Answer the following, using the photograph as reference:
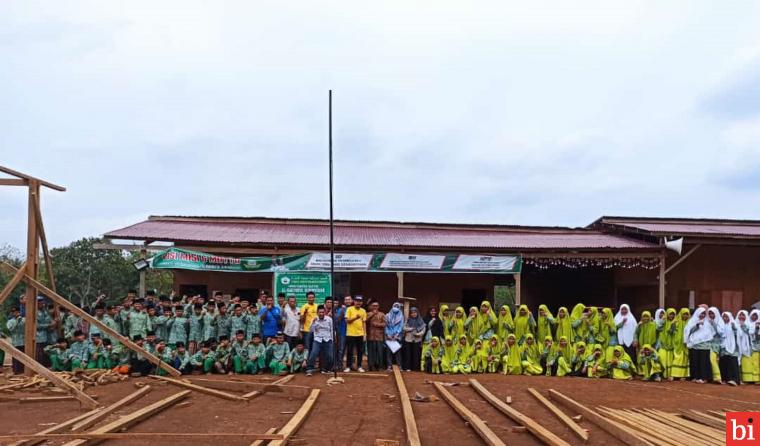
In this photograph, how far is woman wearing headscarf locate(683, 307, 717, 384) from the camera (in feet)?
39.5

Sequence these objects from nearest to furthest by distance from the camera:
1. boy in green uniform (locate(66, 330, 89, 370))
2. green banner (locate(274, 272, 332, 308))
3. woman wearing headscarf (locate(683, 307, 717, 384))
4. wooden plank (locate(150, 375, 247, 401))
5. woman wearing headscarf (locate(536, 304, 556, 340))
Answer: wooden plank (locate(150, 375, 247, 401)) → boy in green uniform (locate(66, 330, 89, 370)) → woman wearing headscarf (locate(683, 307, 717, 384)) → woman wearing headscarf (locate(536, 304, 556, 340)) → green banner (locate(274, 272, 332, 308))

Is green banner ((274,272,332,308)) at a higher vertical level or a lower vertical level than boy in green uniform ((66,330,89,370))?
higher

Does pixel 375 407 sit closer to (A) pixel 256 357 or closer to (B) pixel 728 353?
(A) pixel 256 357

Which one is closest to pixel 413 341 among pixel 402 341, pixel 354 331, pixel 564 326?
pixel 402 341

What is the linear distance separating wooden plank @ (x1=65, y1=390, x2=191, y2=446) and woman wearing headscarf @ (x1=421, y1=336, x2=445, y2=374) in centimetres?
486

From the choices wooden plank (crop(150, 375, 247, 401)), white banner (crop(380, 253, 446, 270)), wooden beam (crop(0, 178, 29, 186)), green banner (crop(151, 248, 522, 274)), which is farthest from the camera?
white banner (crop(380, 253, 446, 270))

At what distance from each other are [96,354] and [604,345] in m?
9.52

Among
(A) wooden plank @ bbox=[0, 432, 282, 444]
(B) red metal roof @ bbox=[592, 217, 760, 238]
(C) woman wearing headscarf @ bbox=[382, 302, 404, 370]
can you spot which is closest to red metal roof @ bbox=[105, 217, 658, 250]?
(B) red metal roof @ bbox=[592, 217, 760, 238]

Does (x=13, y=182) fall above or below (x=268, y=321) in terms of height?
above

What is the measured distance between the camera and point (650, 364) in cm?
1213

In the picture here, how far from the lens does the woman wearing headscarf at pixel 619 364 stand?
1205 cm

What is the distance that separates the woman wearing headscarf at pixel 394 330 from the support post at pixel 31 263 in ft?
20.0

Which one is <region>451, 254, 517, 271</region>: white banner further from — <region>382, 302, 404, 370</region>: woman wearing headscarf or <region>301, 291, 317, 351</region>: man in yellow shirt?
<region>301, 291, 317, 351</region>: man in yellow shirt

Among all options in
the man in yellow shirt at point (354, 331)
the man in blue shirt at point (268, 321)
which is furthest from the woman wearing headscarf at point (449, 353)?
the man in blue shirt at point (268, 321)
